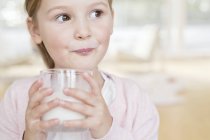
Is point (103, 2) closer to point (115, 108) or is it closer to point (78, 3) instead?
point (78, 3)

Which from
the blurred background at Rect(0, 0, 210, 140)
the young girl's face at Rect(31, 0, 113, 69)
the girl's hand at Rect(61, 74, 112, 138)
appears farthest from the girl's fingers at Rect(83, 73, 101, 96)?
the blurred background at Rect(0, 0, 210, 140)

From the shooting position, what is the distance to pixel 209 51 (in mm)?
8023

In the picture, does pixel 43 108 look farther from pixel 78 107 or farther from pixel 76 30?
pixel 76 30

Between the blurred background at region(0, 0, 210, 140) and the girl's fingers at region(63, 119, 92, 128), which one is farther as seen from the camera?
the blurred background at region(0, 0, 210, 140)

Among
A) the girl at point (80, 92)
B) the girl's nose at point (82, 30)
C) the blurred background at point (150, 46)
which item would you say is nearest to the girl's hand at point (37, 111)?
the girl at point (80, 92)

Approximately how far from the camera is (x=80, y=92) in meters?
0.71

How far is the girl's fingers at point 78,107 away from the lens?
27.7 inches

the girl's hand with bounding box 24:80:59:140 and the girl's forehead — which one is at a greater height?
the girl's forehead

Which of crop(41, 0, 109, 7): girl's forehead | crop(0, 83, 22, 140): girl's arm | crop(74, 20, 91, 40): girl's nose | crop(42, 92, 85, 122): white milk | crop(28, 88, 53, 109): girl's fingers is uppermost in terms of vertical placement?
crop(41, 0, 109, 7): girl's forehead

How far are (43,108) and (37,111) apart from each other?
16 millimetres

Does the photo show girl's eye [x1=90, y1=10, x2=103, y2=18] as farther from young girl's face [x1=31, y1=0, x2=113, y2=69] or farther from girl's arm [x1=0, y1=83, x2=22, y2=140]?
girl's arm [x1=0, y1=83, x2=22, y2=140]

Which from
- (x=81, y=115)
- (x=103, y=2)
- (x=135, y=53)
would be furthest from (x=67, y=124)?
(x=135, y=53)

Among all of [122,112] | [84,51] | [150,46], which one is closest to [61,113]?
[84,51]

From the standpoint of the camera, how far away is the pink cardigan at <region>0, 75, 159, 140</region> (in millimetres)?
951
